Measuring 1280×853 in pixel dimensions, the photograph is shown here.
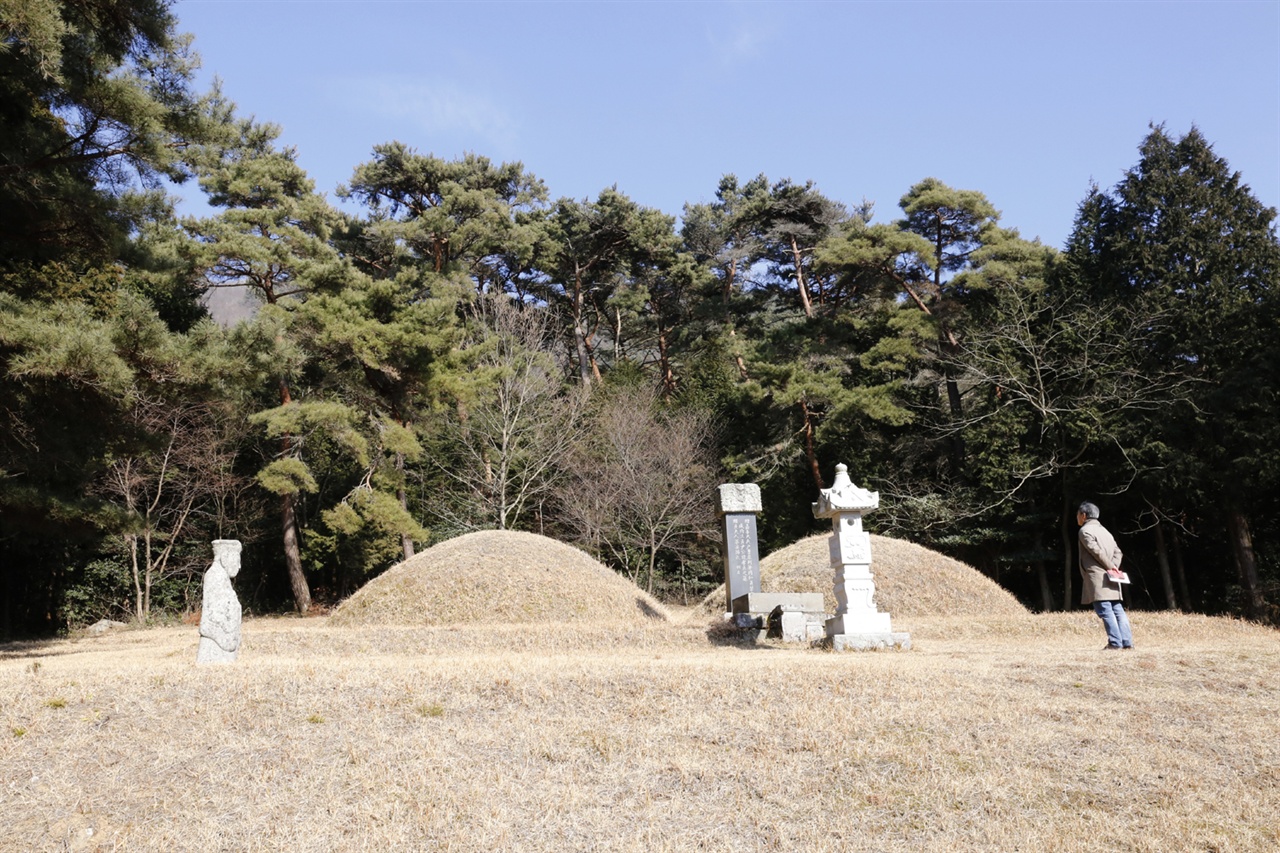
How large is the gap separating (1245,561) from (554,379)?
16.5 meters

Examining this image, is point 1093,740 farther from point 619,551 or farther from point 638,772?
point 619,551

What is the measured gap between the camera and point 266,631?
13.8 m

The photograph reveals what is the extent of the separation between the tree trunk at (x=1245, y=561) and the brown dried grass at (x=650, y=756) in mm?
10874

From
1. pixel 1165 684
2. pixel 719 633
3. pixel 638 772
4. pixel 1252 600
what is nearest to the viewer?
pixel 638 772

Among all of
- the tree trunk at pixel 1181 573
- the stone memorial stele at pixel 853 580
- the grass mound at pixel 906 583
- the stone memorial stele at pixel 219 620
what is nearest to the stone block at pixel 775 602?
the stone memorial stele at pixel 853 580

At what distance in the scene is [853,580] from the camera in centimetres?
1014

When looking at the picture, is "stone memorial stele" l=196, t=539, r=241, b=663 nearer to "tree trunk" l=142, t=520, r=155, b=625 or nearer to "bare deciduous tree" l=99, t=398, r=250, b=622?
"bare deciduous tree" l=99, t=398, r=250, b=622

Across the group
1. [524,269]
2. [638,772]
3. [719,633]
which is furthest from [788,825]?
[524,269]

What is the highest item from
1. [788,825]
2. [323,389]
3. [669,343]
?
[669,343]

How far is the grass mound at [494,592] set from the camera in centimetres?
1433

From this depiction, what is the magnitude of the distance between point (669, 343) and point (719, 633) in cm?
2057

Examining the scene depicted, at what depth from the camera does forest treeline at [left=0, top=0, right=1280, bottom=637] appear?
1149 cm

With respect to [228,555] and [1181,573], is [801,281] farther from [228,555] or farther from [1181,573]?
[228,555]

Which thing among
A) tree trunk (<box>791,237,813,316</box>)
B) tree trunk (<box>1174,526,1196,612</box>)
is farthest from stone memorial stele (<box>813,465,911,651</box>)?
tree trunk (<box>791,237,813,316</box>)
